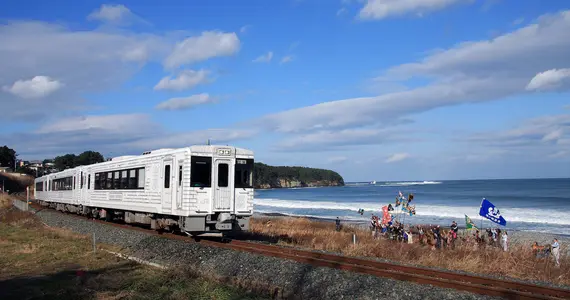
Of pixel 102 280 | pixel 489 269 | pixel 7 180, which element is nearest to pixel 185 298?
pixel 102 280

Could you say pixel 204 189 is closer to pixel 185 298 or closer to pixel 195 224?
pixel 195 224

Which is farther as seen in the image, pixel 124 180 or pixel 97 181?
pixel 97 181

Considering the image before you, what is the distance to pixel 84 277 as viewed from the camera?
1192cm

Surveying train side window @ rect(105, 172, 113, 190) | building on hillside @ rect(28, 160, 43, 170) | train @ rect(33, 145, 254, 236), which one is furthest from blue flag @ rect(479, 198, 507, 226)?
building on hillside @ rect(28, 160, 43, 170)

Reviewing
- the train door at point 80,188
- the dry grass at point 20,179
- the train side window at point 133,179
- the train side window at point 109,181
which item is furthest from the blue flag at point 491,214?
the dry grass at point 20,179

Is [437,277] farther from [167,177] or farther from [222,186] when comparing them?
[167,177]

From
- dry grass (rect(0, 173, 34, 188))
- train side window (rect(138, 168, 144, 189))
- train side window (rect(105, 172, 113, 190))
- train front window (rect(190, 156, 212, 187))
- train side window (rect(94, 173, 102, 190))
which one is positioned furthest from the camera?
dry grass (rect(0, 173, 34, 188))

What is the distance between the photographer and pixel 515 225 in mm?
46625

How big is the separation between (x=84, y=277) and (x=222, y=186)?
5.35 meters

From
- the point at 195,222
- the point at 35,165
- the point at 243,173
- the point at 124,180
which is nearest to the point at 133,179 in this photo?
the point at 124,180

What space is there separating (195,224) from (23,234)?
440 inches

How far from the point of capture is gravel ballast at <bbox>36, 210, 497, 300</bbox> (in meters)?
9.46

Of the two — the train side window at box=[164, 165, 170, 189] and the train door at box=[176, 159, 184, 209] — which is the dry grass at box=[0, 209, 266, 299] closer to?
the train door at box=[176, 159, 184, 209]

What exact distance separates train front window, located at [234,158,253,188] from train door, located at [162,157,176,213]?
2156 millimetres
